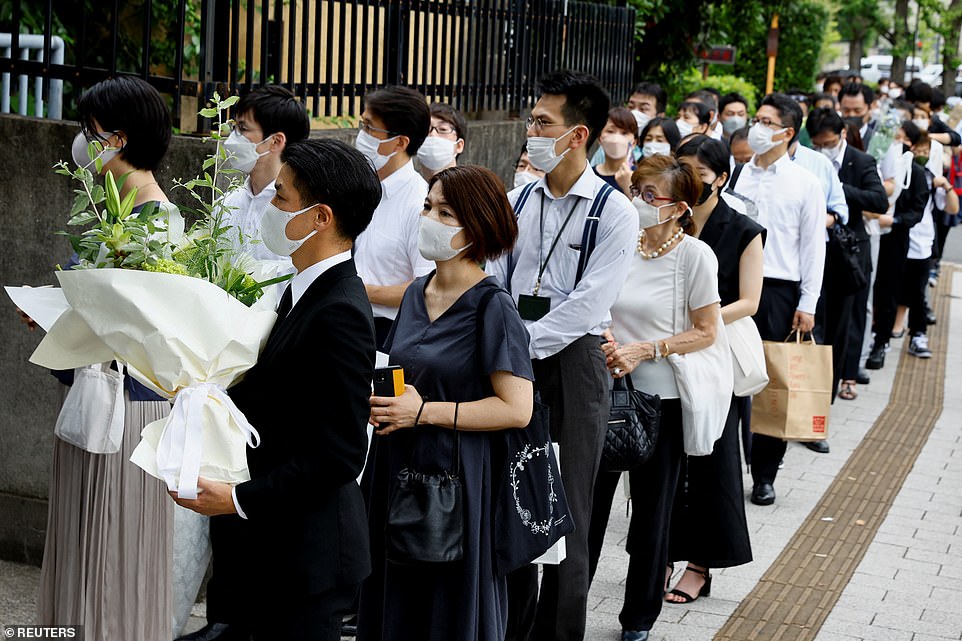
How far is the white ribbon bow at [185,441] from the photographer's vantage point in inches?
122

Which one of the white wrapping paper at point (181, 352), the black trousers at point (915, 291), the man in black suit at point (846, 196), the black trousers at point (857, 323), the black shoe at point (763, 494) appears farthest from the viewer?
the black trousers at point (915, 291)

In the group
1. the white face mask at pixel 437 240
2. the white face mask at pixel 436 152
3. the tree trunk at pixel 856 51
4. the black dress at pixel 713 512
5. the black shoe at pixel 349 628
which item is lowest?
the black shoe at pixel 349 628

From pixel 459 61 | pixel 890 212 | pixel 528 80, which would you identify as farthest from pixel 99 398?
pixel 890 212

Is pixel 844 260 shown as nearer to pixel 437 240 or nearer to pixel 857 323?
pixel 857 323

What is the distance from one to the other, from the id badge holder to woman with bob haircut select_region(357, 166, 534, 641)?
28.0 inches

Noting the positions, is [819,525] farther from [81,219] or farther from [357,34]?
[81,219]

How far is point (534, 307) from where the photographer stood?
4.79m

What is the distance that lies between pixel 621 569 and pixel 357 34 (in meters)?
3.21

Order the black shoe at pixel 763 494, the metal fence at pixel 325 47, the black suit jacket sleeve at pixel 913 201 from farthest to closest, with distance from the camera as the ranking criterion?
the black suit jacket sleeve at pixel 913 201
the black shoe at pixel 763 494
the metal fence at pixel 325 47

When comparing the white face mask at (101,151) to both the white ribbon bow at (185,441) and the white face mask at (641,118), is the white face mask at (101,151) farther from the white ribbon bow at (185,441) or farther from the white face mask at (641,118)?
the white face mask at (641,118)

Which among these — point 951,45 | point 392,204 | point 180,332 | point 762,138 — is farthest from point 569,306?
point 951,45

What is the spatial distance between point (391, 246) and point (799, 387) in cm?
283

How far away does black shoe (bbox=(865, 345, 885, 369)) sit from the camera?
38.3ft

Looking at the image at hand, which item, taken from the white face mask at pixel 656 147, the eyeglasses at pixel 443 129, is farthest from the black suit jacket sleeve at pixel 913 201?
the eyeglasses at pixel 443 129
